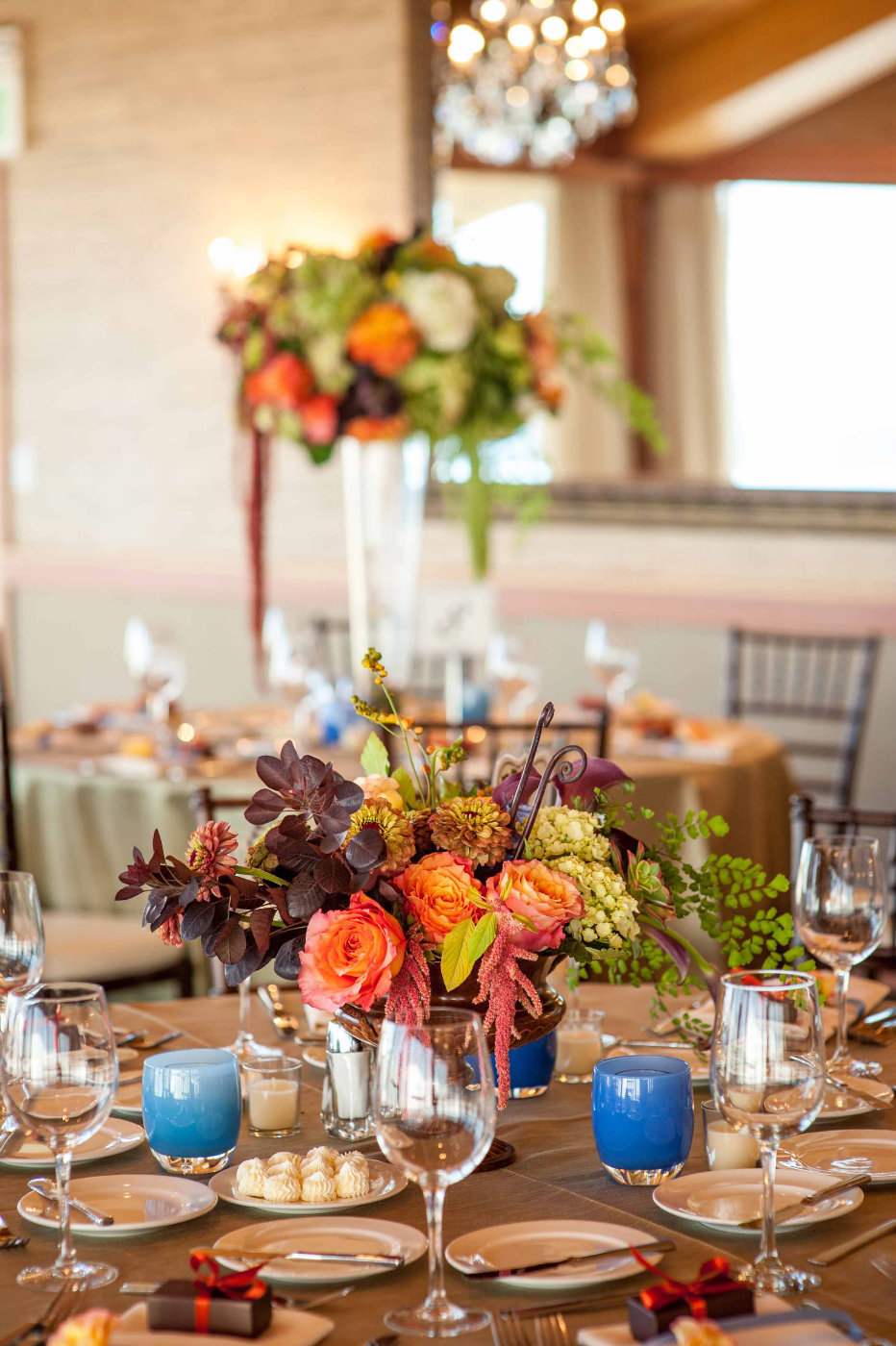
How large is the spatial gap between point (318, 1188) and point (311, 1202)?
11mm

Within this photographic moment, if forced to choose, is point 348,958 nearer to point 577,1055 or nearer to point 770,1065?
point 770,1065

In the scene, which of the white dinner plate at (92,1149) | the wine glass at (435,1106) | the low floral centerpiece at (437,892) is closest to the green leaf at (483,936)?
the low floral centerpiece at (437,892)

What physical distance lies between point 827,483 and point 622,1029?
3.44m

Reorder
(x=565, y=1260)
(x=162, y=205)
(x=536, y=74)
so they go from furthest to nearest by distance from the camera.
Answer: (x=162, y=205) → (x=536, y=74) → (x=565, y=1260)

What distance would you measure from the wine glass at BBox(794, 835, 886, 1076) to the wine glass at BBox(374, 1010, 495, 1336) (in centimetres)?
66

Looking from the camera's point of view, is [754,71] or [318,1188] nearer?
[318,1188]

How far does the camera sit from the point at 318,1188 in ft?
3.96

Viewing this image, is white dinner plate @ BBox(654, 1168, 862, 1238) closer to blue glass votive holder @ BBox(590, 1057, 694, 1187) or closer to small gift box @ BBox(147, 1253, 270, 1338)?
blue glass votive holder @ BBox(590, 1057, 694, 1187)

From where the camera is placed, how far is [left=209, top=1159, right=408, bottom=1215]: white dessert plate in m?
1.19

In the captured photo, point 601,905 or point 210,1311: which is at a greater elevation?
point 601,905

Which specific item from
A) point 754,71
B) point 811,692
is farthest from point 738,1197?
point 754,71

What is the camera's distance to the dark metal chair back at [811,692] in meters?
4.53

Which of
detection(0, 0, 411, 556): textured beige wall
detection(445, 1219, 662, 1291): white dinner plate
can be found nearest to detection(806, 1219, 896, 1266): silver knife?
detection(445, 1219, 662, 1291): white dinner plate

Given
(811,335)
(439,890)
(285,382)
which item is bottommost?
(439,890)
